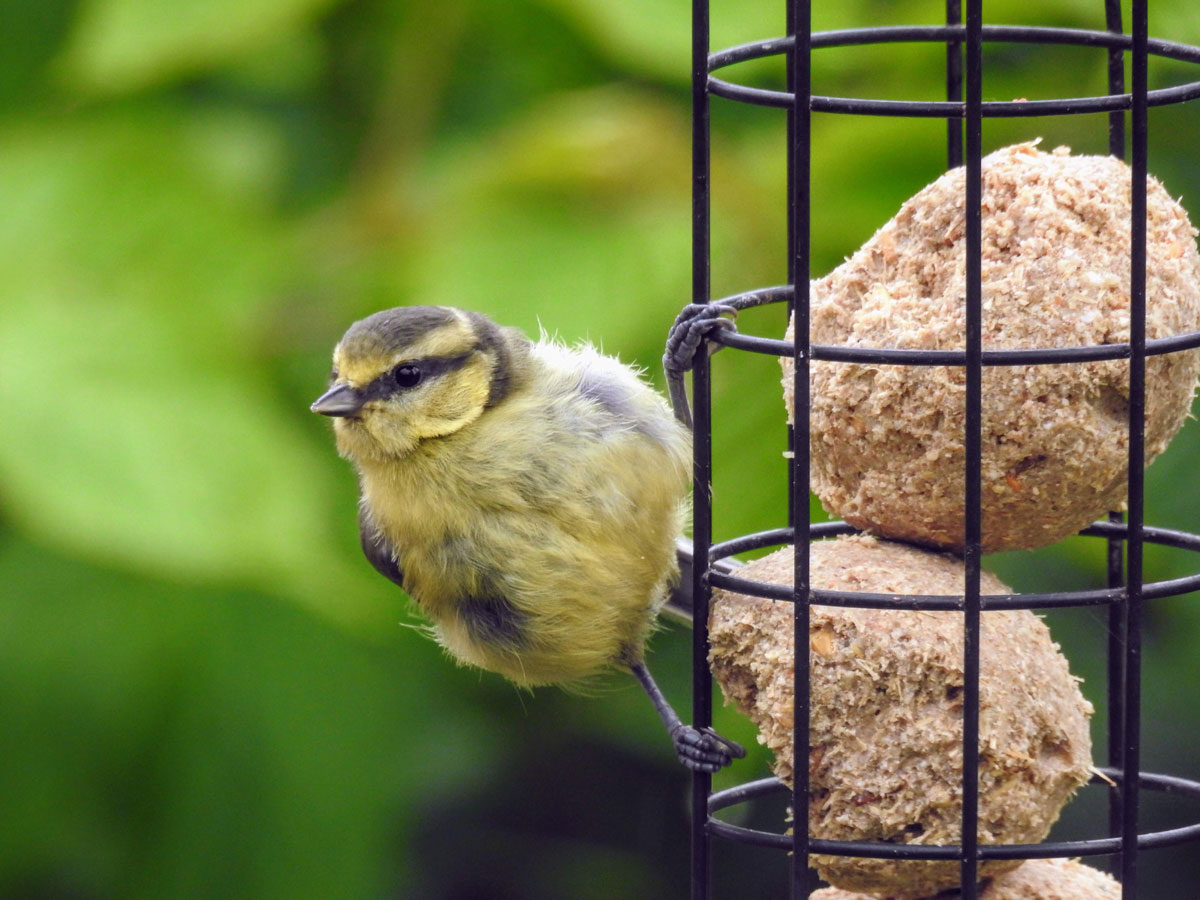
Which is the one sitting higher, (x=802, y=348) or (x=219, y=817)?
(x=802, y=348)

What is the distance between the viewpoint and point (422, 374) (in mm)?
3381

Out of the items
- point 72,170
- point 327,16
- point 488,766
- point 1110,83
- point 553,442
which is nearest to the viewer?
point 1110,83

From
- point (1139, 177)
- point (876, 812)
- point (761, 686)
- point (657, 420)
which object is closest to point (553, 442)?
point (657, 420)

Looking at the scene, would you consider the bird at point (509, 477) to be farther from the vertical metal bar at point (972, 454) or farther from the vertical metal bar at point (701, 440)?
the vertical metal bar at point (972, 454)

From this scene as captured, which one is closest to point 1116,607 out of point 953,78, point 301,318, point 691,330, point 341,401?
point 691,330

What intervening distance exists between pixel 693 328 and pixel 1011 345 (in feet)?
2.01

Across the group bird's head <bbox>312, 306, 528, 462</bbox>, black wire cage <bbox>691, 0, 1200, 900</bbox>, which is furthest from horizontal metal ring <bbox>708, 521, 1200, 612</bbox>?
bird's head <bbox>312, 306, 528, 462</bbox>

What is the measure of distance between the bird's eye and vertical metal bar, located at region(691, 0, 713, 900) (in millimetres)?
687

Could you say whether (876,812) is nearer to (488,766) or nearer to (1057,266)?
(1057,266)

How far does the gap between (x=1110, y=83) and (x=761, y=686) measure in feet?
4.35

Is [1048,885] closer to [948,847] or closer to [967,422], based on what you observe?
[948,847]

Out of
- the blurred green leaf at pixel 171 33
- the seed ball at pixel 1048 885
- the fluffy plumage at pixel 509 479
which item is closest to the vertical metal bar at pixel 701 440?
the seed ball at pixel 1048 885

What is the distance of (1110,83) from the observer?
10.1 ft

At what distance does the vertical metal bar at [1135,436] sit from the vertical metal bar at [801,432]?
0.48 meters
